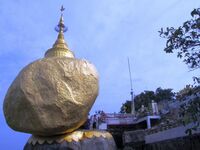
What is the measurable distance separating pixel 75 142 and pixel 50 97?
3.85 ft

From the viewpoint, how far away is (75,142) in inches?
306

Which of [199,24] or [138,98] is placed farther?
[138,98]

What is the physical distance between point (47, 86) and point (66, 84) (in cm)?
43

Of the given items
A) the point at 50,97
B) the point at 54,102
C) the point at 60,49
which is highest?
the point at 60,49

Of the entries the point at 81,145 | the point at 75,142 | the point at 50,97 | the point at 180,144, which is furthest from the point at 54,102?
the point at 180,144

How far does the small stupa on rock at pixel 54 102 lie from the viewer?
760cm

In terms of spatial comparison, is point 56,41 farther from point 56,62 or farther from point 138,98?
point 138,98

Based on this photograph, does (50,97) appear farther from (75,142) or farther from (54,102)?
(75,142)

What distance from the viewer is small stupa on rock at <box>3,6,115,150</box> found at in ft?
24.9

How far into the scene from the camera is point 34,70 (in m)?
7.93

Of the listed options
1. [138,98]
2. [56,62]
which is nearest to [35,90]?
[56,62]

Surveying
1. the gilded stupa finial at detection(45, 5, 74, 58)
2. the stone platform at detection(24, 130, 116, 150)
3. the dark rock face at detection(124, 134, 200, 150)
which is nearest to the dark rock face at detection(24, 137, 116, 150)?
the stone platform at detection(24, 130, 116, 150)

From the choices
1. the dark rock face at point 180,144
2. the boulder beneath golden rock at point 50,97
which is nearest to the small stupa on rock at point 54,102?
the boulder beneath golden rock at point 50,97

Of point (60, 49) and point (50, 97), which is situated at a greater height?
point (60, 49)
